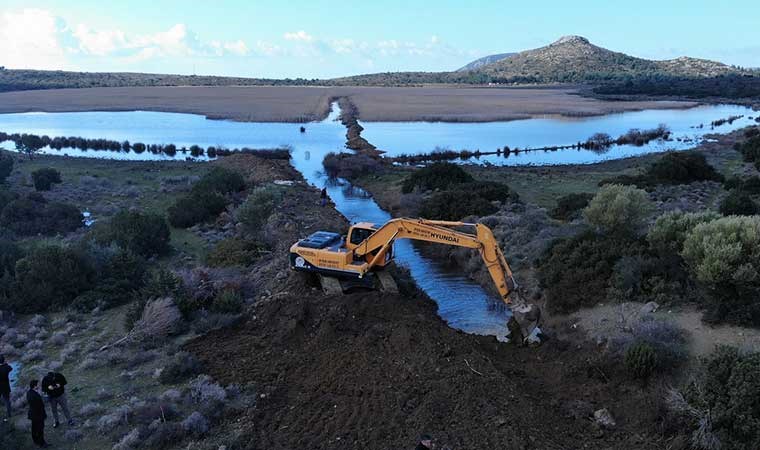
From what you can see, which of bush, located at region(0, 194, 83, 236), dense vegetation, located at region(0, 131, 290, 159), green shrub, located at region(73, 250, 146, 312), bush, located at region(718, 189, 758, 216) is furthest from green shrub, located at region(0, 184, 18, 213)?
bush, located at region(718, 189, 758, 216)

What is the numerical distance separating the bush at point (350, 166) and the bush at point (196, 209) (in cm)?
1446

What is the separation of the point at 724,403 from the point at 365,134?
207 ft

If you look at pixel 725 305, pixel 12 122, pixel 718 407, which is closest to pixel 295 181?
pixel 725 305

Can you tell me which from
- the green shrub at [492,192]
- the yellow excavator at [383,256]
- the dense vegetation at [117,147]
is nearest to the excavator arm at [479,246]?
the yellow excavator at [383,256]

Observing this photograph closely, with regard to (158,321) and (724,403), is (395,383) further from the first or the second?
(158,321)

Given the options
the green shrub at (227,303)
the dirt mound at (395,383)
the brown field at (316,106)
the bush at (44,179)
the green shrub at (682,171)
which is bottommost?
the dirt mound at (395,383)

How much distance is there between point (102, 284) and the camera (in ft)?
63.5

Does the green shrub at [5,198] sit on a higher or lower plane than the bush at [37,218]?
higher

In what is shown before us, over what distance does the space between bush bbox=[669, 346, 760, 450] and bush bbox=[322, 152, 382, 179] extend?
3574cm

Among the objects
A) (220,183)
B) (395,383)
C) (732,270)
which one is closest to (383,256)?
(395,383)

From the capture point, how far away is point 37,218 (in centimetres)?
2784

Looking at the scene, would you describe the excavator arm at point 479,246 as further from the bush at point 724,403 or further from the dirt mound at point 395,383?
the bush at point 724,403

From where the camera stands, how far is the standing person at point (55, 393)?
11266mm

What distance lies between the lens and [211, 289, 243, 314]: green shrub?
674 inches
